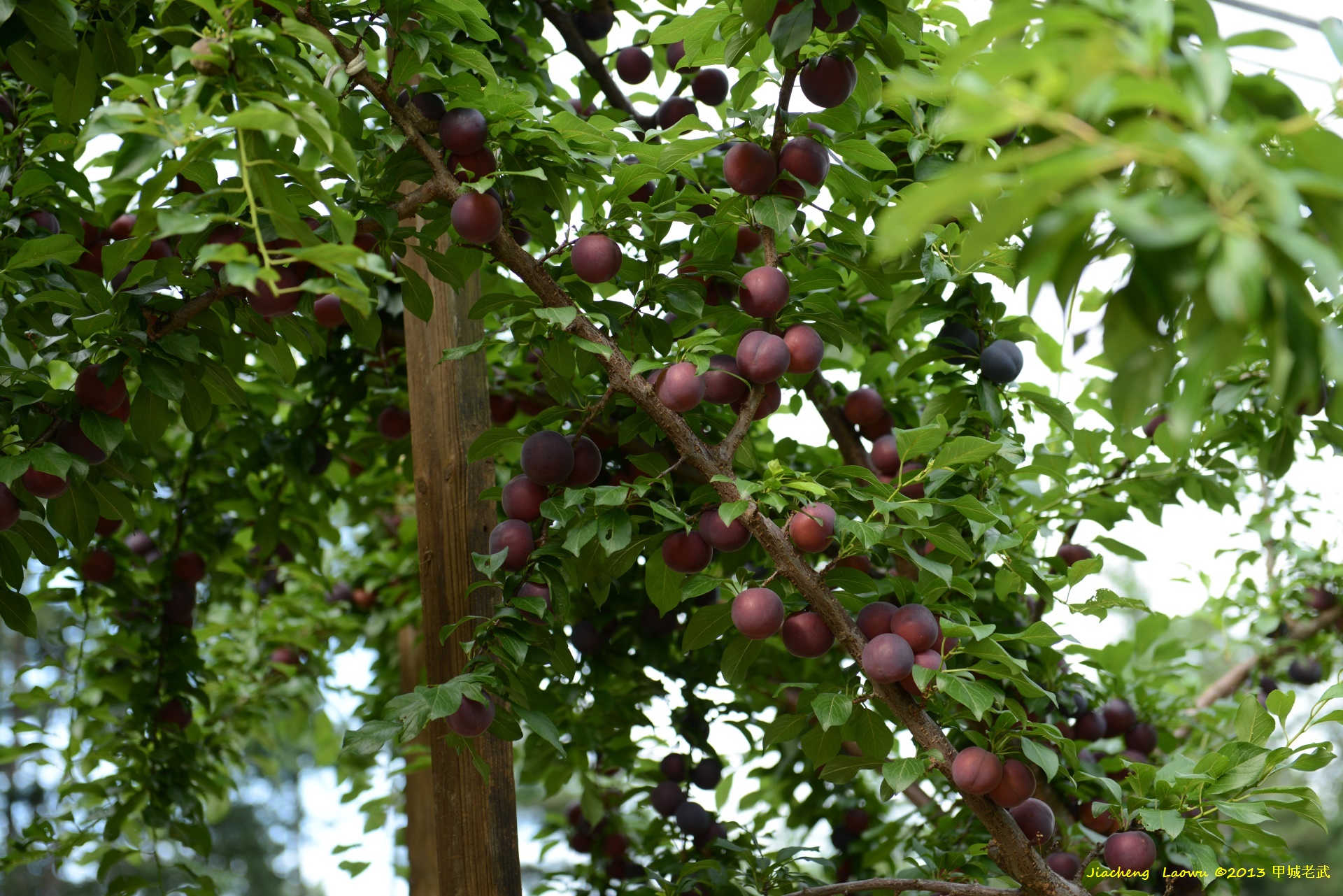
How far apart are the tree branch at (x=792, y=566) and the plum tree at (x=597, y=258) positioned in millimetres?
55

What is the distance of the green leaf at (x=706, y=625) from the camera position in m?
1.57

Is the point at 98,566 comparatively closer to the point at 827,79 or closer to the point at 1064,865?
the point at 827,79

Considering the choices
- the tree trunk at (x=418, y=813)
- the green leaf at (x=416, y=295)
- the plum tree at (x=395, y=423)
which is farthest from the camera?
the tree trunk at (x=418, y=813)

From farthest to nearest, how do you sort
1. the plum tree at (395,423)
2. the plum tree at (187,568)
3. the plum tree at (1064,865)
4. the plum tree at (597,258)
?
the plum tree at (187,568)
the plum tree at (395,423)
the plum tree at (1064,865)
the plum tree at (597,258)

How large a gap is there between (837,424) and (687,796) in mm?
806

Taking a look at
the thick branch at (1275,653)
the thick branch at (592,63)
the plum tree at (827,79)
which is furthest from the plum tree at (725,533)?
the thick branch at (1275,653)

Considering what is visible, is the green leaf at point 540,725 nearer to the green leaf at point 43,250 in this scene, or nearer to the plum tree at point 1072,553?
the green leaf at point 43,250

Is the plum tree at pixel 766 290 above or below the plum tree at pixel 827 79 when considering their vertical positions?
A: below

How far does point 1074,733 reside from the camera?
2066 millimetres

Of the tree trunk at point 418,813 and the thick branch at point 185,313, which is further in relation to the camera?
the tree trunk at point 418,813

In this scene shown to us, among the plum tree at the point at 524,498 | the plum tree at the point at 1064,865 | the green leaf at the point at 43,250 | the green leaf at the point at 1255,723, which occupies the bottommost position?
the plum tree at the point at 1064,865

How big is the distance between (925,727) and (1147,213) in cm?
97

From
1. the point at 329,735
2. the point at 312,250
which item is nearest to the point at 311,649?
the point at 329,735

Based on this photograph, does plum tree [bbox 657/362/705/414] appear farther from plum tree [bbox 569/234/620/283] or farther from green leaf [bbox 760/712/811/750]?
green leaf [bbox 760/712/811/750]
